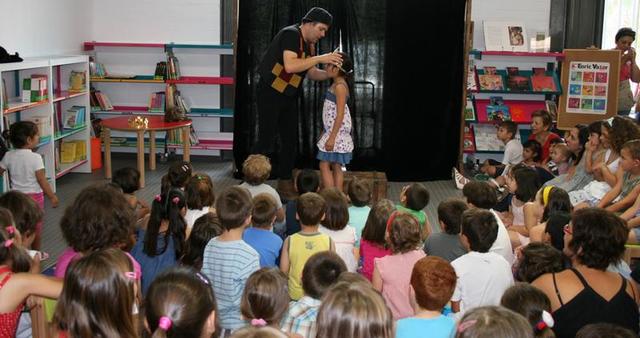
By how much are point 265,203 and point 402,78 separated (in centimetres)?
441

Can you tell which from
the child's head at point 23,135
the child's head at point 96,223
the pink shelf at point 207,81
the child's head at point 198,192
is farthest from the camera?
the pink shelf at point 207,81

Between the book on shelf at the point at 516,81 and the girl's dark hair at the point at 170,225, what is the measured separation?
216 inches

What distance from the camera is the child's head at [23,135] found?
532 cm

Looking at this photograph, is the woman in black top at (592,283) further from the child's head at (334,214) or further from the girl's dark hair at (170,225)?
Answer: the girl's dark hair at (170,225)

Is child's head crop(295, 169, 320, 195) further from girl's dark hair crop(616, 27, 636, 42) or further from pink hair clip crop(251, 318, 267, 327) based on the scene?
girl's dark hair crop(616, 27, 636, 42)

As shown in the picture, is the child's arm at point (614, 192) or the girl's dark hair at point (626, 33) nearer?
the child's arm at point (614, 192)

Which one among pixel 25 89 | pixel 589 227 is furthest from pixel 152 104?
pixel 589 227

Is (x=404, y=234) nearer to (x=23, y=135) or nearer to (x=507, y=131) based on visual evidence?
(x=23, y=135)

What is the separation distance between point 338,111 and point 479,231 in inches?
115

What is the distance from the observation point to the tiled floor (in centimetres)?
632

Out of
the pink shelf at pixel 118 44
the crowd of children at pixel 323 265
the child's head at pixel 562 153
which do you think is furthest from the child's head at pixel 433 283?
the pink shelf at pixel 118 44

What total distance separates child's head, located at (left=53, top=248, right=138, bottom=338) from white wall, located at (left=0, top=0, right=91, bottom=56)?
5.42 m

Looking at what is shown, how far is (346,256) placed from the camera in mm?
3914

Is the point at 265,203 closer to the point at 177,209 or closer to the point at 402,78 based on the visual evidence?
the point at 177,209
